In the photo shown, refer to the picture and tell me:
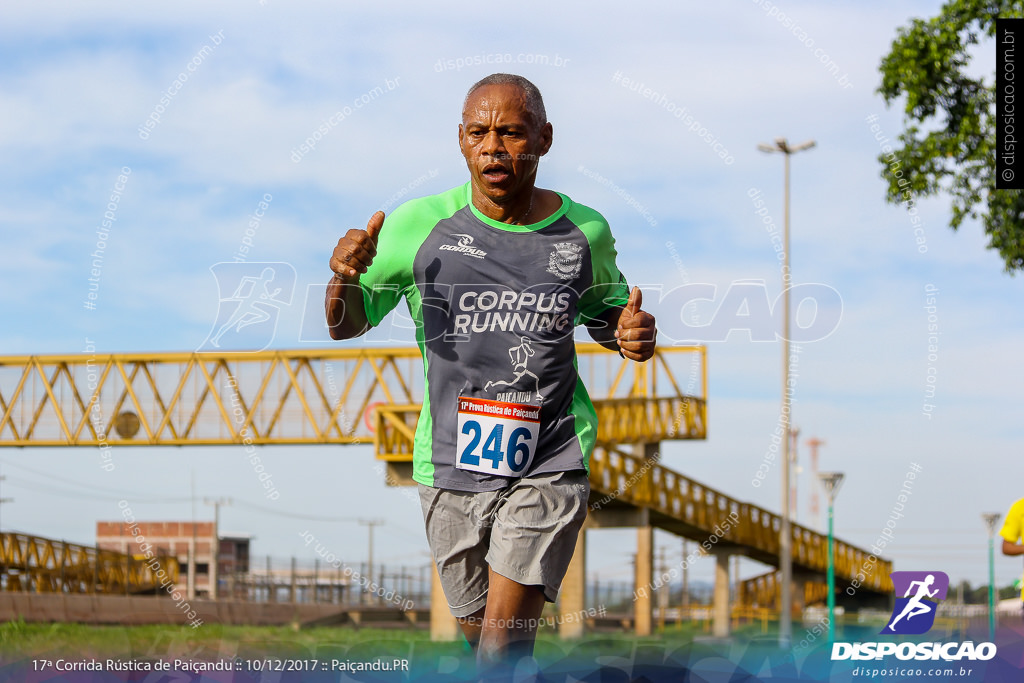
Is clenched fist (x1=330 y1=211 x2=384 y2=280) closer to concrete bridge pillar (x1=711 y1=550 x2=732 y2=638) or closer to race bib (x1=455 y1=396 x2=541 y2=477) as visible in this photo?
race bib (x1=455 y1=396 x2=541 y2=477)

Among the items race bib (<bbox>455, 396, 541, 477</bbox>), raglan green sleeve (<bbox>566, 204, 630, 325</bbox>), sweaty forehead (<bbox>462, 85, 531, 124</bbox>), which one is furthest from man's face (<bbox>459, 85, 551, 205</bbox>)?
race bib (<bbox>455, 396, 541, 477</bbox>)

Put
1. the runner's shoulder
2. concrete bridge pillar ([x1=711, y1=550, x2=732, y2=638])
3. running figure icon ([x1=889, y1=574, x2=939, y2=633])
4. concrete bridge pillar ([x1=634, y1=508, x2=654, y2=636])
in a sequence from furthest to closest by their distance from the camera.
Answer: concrete bridge pillar ([x1=711, y1=550, x2=732, y2=638]) < concrete bridge pillar ([x1=634, y1=508, x2=654, y2=636]) < running figure icon ([x1=889, y1=574, x2=939, y2=633]) < the runner's shoulder

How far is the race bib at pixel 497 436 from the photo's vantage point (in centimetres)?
427

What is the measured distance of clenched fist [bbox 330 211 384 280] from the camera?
423 cm

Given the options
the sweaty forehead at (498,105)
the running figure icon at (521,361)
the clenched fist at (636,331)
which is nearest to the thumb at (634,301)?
the clenched fist at (636,331)

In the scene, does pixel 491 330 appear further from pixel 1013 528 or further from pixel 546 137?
pixel 1013 528

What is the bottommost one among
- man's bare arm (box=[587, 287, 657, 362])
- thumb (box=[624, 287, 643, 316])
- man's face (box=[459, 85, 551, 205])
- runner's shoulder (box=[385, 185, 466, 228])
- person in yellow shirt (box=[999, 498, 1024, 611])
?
person in yellow shirt (box=[999, 498, 1024, 611])

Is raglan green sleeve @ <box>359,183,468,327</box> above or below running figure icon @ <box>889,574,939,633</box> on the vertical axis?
above

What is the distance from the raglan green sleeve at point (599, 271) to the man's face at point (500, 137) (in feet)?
1.06

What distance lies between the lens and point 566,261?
442cm

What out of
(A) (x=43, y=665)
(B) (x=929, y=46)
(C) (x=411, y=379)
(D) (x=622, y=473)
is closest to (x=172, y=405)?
(C) (x=411, y=379)

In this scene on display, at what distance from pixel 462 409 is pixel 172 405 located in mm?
28993

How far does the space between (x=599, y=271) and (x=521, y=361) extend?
49 centimetres

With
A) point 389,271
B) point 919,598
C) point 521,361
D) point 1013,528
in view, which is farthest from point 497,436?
point 1013,528
